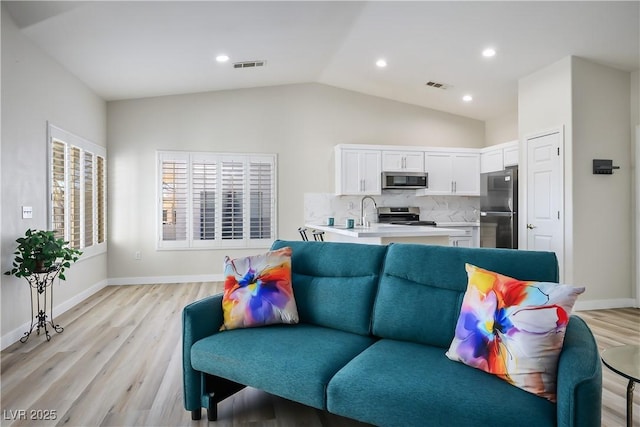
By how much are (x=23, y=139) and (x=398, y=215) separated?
5059 millimetres

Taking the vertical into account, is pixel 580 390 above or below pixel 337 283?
below

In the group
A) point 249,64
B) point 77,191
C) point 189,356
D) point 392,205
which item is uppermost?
point 249,64

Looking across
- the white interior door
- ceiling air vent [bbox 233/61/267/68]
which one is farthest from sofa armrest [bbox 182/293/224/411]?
the white interior door

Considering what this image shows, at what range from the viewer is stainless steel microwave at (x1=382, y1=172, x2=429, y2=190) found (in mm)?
6215

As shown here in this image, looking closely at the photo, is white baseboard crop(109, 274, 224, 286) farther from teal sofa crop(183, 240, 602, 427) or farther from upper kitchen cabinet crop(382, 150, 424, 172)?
teal sofa crop(183, 240, 602, 427)

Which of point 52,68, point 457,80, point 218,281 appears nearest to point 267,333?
point 52,68

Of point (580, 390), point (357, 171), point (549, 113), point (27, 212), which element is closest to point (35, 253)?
point (27, 212)

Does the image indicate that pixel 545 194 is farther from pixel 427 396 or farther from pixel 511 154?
pixel 427 396

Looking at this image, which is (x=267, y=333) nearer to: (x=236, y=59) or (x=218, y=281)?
(x=236, y=59)

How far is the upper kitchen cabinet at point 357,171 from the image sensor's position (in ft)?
20.1

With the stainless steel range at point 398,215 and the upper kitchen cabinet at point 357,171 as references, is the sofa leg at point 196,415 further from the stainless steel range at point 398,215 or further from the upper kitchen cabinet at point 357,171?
the stainless steel range at point 398,215

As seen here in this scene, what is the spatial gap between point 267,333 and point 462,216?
5572mm

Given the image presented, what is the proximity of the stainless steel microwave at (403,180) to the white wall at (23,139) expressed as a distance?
14.2 ft

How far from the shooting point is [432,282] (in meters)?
1.99
